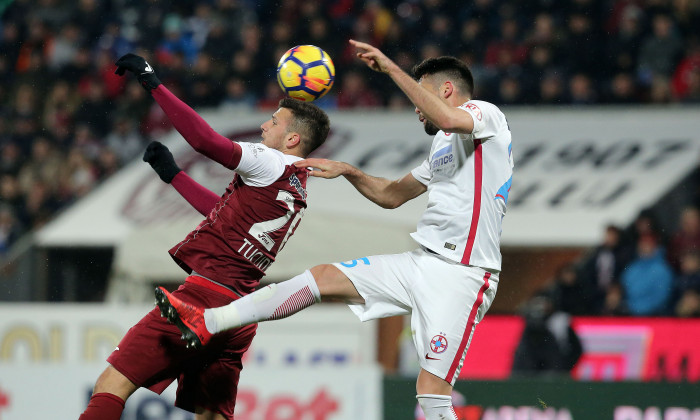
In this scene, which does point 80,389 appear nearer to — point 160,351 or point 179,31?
point 160,351

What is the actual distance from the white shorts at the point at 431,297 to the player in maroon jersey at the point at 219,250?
498 millimetres

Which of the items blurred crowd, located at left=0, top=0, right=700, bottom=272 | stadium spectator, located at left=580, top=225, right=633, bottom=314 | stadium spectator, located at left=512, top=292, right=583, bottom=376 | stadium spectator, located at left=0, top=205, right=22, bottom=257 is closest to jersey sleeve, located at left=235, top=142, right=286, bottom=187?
stadium spectator, located at left=512, top=292, right=583, bottom=376

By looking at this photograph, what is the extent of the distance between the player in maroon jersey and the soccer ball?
0.12 metres

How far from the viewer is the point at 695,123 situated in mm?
11797

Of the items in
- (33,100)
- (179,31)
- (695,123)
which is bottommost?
(695,123)

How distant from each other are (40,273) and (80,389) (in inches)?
198

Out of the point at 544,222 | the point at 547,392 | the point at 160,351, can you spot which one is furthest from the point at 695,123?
the point at 160,351

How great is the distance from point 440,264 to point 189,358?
1.37 metres

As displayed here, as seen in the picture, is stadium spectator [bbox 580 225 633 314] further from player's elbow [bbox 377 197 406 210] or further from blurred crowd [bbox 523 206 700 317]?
player's elbow [bbox 377 197 406 210]

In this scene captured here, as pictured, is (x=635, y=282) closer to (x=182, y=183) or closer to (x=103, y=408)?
(x=182, y=183)

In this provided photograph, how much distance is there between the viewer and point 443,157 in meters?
5.18

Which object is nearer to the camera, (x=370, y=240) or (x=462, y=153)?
(x=462, y=153)

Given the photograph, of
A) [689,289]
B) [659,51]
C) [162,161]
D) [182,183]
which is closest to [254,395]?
[182,183]

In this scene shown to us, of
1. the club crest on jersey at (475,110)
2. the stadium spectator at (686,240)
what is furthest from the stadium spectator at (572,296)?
the club crest on jersey at (475,110)
